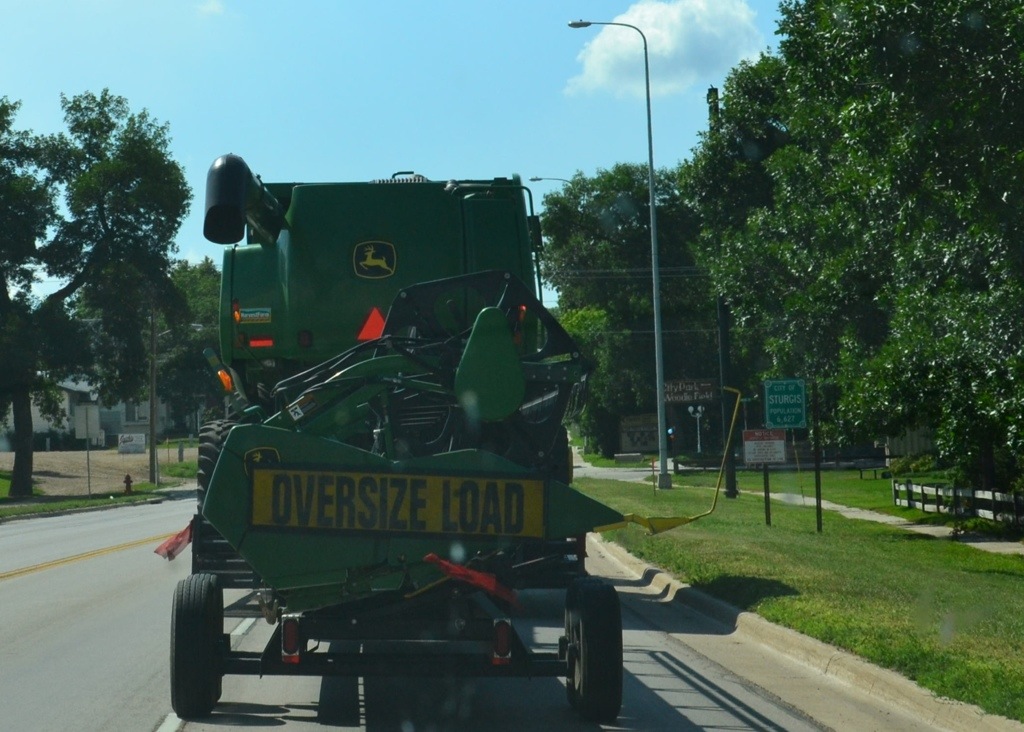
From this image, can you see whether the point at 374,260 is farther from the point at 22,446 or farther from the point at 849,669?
the point at 22,446

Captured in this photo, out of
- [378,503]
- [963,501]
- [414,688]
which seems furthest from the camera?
[963,501]

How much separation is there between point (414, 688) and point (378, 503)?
2.68 meters

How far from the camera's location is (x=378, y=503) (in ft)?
22.6

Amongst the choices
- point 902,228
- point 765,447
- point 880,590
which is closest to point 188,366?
point 765,447

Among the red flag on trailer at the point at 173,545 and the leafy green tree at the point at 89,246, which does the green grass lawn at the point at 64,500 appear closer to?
the leafy green tree at the point at 89,246

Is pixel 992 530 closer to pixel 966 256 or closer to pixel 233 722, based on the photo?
pixel 966 256

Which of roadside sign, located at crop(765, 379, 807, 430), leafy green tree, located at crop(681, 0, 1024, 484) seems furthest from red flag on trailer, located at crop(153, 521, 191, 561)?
roadside sign, located at crop(765, 379, 807, 430)

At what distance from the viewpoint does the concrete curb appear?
298 inches

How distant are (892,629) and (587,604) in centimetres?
381

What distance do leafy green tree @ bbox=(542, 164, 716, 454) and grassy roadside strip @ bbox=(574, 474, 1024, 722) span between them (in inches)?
1780

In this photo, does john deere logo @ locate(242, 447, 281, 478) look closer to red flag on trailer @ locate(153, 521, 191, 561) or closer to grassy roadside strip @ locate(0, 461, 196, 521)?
red flag on trailer @ locate(153, 521, 191, 561)

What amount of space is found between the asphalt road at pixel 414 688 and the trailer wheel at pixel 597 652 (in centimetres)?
23

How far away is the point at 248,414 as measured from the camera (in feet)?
27.6

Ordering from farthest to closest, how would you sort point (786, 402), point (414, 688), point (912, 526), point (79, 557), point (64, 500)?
point (64, 500) < point (912, 526) < point (786, 402) < point (79, 557) < point (414, 688)
